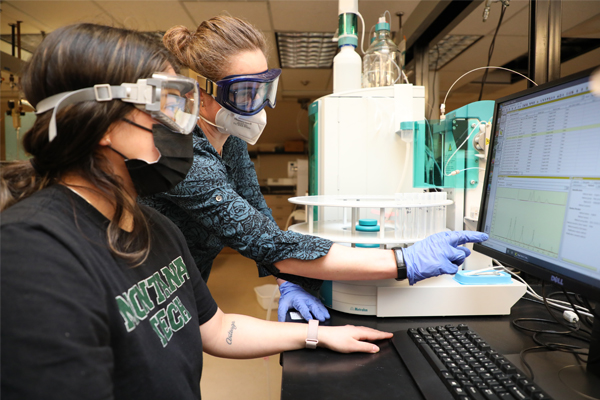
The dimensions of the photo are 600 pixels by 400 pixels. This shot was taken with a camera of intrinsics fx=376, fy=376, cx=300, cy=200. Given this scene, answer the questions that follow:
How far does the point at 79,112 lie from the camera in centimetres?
53

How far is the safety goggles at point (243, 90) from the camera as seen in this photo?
1.00 m

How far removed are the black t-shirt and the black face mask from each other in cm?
9

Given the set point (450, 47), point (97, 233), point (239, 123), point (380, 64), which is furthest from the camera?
point (450, 47)

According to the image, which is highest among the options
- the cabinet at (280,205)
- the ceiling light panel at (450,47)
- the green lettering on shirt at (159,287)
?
the ceiling light panel at (450,47)

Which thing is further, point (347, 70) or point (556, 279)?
point (347, 70)

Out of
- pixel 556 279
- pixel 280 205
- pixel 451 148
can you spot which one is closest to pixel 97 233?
pixel 556 279

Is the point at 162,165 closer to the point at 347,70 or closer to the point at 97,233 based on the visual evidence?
the point at 97,233

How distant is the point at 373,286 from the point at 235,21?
2.65 feet

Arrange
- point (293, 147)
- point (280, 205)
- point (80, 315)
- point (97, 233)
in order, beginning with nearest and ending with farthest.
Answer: point (80, 315)
point (97, 233)
point (280, 205)
point (293, 147)

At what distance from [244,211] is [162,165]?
296mm

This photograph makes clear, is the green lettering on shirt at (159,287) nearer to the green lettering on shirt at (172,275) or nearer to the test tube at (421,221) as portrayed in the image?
the green lettering on shirt at (172,275)

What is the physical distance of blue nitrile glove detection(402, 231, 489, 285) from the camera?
83 centimetres

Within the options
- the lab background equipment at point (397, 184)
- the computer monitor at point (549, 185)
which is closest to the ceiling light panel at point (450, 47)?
the lab background equipment at point (397, 184)

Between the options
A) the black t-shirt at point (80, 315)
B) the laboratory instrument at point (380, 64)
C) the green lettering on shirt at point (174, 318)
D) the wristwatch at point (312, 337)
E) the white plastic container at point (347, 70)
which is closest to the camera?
the black t-shirt at point (80, 315)
